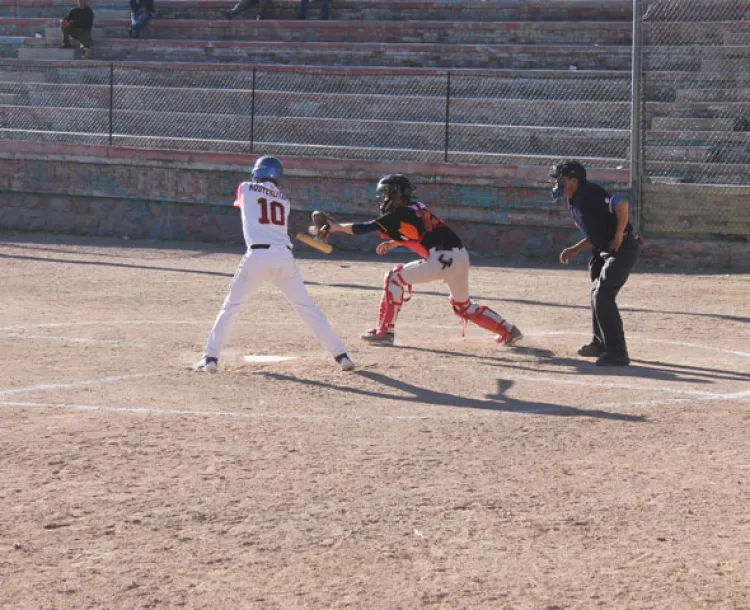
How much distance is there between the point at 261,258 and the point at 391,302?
1.83 meters

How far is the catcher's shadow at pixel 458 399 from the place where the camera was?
873cm

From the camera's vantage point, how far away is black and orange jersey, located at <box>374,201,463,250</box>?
1120 cm

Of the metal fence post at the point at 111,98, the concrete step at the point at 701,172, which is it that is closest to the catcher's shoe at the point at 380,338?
the concrete step at the point at 701,172

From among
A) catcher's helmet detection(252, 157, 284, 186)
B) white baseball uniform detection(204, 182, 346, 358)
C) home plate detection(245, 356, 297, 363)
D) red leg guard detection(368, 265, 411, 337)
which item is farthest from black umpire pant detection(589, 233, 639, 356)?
catcher's helmet detection(252, 157, 284, 186)

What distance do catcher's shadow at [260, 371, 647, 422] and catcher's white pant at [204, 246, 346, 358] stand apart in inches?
17.0

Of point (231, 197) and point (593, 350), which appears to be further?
point (231, 197)

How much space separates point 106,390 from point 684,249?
36.8ft

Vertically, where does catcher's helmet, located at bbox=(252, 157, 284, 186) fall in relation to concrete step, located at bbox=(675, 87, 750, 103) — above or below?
below

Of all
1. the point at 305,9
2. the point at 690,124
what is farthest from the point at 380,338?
the point at 305,9

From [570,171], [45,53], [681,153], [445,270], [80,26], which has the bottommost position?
[445,270]

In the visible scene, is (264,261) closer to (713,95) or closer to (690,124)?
(690,124)

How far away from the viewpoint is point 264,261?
9852 millimetres

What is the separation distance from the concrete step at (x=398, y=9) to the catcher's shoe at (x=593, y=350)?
44.6ft

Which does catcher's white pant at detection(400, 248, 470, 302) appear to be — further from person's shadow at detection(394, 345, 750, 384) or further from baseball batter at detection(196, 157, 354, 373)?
baseball batter at detection(196, 157, 354, 373)
